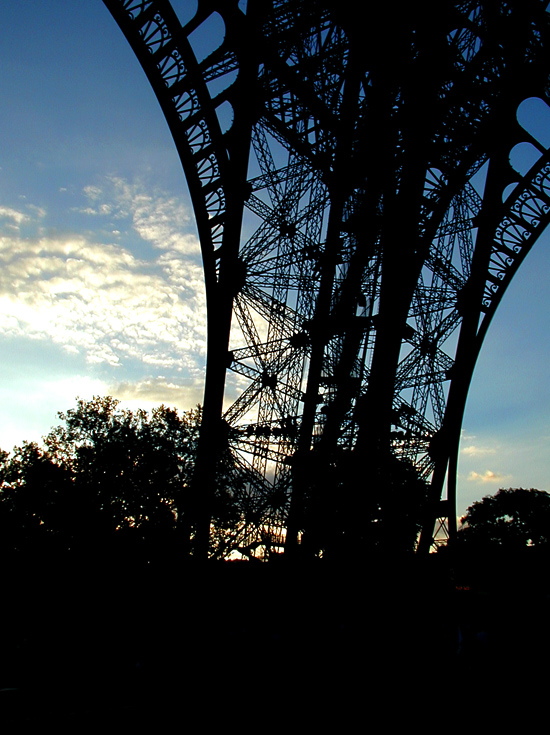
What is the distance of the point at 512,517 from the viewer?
5809 centimetres

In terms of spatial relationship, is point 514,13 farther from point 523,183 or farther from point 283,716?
point 283,716

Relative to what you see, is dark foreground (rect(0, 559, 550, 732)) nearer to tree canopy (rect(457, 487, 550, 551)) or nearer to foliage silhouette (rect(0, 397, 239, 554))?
foliage silhouette (rect(0, 397, 239, 554))

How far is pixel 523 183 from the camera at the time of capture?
16.4m

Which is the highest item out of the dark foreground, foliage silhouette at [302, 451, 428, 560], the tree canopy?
the tree canopy

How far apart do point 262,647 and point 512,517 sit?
54388 millimetres

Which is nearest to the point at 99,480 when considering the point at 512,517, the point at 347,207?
the point at 347,207

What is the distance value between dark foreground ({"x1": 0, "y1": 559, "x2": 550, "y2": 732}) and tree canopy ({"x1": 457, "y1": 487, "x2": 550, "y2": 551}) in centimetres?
4271

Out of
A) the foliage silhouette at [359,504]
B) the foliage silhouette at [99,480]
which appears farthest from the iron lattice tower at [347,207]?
the foliage silhouette at [99,480]

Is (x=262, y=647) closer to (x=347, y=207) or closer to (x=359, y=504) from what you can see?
(x=359, y=504)

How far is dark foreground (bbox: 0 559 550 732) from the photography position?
7363 mm

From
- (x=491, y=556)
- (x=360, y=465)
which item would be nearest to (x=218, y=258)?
(x=360, y=465)

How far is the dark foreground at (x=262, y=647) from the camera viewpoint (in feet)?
24.2

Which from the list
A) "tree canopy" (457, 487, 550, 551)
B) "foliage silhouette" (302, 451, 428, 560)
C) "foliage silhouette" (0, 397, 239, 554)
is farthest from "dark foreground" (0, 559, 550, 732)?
"tree canopy" (457, 487, 550, 551)

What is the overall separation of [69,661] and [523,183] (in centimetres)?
1591
